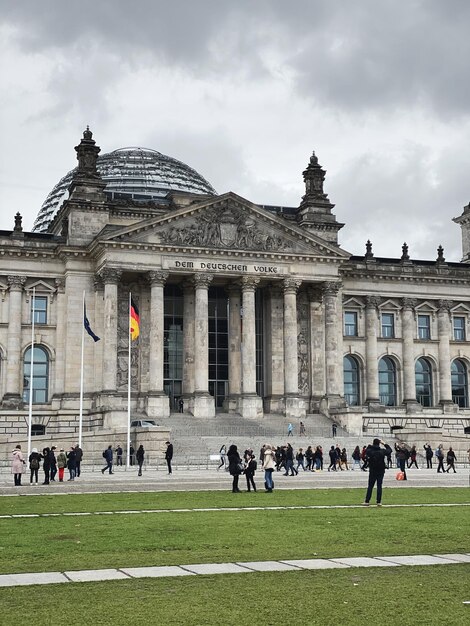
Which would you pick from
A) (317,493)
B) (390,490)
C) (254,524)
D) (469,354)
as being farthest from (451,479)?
(469,354)

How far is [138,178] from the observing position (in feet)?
311

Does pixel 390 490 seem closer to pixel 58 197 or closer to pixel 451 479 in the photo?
pixel 451 479

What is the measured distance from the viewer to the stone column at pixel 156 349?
72.5 meters

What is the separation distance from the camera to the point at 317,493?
34125mm

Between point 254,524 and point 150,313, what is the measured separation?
53.5 m

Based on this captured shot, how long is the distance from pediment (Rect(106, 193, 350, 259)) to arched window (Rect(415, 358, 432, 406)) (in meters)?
18.1

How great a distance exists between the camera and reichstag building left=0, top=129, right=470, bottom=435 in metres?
74.1

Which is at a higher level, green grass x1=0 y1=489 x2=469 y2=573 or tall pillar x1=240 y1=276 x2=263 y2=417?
tall pillar x1=240 y1=276 x2=263 y2=417

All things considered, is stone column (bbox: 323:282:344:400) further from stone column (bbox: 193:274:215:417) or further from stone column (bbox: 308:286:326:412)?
stone column (bbox: 193:274:215:417)

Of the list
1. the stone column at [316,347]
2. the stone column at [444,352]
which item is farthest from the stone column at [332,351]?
the stone column at [444,352]

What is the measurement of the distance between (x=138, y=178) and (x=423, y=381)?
35531mm

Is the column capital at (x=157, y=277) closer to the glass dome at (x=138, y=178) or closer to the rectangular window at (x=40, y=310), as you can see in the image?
the rectangular window at (x=40, y=310)

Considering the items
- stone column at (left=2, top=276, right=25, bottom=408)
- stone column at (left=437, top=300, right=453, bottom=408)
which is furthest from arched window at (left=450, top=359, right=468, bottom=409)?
stone column at (left=2, top=276, right=25, bottom=408)

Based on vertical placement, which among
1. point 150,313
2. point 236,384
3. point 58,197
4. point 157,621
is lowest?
point 157,621
